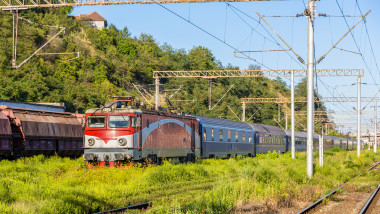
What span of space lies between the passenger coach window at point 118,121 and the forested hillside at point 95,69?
2668 centimetres

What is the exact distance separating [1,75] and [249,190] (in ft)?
132

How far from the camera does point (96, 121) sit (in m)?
23.7

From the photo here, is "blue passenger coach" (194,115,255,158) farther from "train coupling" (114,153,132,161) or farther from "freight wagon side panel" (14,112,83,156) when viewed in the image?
"train coupling" (114,153,132,161)

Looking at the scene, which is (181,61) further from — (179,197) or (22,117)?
(179,197)

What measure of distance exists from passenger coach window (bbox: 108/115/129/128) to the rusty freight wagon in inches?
213

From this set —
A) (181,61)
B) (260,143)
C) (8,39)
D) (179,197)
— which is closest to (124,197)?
(179,197)

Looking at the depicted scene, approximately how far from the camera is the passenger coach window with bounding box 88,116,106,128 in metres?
23.5

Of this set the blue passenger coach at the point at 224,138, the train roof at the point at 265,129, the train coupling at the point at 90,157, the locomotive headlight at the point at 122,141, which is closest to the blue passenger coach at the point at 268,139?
the train roof at the point at 265,129

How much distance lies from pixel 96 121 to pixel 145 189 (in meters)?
7.16

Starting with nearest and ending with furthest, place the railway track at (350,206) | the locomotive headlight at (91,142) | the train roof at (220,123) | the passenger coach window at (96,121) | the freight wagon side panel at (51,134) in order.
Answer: the railway track at (350,206) → the locomotive headlight at (91,142) → the passenger coach window at (96,121) → the freight wagon side panel at (51,134) → the train roof at (220,123)

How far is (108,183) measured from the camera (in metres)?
18.5

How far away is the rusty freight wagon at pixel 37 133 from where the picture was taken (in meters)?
24.7

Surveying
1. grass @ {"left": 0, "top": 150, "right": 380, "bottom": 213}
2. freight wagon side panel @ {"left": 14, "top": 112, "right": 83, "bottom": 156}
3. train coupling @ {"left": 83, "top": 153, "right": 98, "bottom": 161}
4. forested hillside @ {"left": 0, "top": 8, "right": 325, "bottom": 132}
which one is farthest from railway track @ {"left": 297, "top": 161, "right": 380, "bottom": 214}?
forested hillside @ {"left": 0, "top": 8, "right": 325, "bottom": 132}

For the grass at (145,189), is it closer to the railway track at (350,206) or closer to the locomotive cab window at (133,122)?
the railway track at (350,206)
